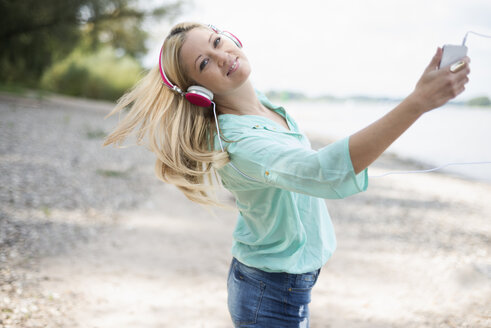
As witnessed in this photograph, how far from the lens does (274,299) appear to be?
1.57m

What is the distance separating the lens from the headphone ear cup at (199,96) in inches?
57.5

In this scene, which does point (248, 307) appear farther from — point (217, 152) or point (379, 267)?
point (379, 267)

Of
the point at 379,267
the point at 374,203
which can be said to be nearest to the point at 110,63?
the point at 374,203

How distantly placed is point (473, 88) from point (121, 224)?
412cm

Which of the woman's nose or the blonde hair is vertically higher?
the woman's nose

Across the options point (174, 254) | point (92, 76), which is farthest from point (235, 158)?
point (92, 76)

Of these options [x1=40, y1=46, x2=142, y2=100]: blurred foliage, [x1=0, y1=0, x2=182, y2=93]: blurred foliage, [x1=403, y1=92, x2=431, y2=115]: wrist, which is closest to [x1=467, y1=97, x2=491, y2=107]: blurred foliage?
[x1=403, y1=92, x2=431, y2=115]: wrist

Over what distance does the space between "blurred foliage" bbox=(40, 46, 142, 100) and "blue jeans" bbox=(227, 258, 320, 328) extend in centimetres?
2193

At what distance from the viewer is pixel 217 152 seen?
137cm

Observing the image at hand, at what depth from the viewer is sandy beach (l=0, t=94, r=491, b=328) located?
316 centimetres

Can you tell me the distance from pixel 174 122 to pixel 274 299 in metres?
0.75

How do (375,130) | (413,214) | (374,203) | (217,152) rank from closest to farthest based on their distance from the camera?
1. (375,130)
2. (217,152)
3. (413,214)
4. (374,203)

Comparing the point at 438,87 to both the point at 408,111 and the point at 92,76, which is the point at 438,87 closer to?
the point at 408,111

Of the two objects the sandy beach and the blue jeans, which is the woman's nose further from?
the sandy beach
